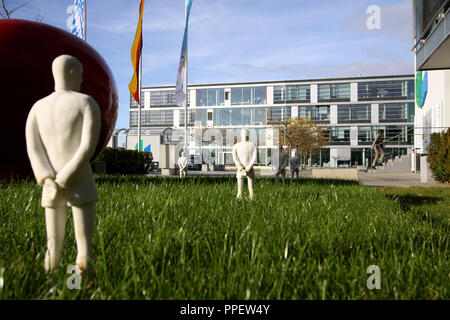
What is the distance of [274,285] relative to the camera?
5.79 ft

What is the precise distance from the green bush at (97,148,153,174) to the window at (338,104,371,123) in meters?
48.5

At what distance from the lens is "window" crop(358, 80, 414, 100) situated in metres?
55.6

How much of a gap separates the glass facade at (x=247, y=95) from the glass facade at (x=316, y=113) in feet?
22.1

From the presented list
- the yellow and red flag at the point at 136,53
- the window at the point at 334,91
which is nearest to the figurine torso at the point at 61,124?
the yellow and red flag at the point at 136,53

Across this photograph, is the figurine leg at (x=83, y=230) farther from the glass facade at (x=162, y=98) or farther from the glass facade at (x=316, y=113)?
the glass facade at (x=162, y=98)

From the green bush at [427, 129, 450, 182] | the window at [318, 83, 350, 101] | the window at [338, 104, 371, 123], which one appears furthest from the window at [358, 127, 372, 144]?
the green bush at [427, 129, 450, 182]

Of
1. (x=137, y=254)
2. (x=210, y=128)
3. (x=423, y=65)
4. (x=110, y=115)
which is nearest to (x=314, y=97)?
(x=210, y=128)

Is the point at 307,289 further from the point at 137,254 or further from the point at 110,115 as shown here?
the point at 110,115

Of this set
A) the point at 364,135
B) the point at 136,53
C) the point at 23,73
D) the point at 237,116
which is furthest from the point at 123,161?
the point at 364,135

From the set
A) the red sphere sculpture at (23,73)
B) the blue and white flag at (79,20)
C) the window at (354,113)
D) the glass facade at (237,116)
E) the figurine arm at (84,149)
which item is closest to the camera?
the figurine arm at (84,149)

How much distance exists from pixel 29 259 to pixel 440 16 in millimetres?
14177

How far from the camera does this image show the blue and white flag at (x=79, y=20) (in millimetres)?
16225

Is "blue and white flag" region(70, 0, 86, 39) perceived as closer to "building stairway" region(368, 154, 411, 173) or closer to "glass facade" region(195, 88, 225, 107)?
"building stairway" region(368, 154, 411, 173)

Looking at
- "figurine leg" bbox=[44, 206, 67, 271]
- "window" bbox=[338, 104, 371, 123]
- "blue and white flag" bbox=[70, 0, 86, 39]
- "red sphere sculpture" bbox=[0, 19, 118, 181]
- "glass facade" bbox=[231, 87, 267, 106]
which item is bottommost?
"figurine leg" bbox=[44, 206, 67, 271]
